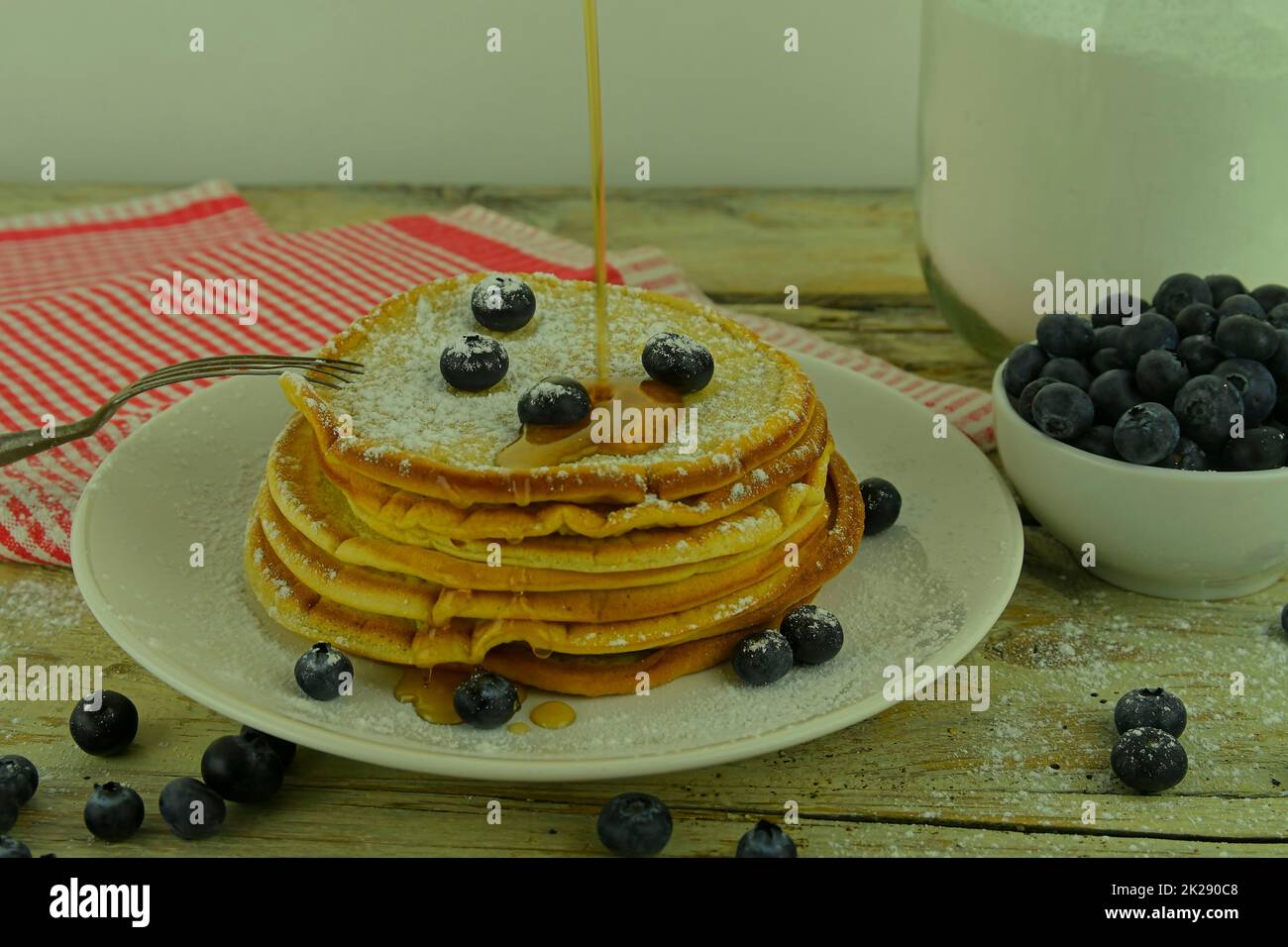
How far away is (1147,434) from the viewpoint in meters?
1.73

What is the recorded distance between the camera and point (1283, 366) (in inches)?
70.1

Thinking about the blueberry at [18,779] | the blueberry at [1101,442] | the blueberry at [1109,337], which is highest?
the blueberry at [1109,337]

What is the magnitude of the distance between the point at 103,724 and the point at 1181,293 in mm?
1486

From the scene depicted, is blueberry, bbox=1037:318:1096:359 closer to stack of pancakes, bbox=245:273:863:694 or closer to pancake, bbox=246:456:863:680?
stack of pancakes, bbox=245:273:863:694

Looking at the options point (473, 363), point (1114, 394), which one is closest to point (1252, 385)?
point (1114, 394)

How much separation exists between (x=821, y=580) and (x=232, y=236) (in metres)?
1.75

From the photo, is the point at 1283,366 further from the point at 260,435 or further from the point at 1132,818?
the point at 260,435

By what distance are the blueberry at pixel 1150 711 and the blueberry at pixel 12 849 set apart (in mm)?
1172

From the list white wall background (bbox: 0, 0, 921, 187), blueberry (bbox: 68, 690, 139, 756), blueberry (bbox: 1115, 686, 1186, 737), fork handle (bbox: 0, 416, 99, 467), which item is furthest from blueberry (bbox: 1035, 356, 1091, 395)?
white wall background (bbox: 0, 0, 921, 187)

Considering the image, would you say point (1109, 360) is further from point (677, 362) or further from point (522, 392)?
point (522, 392)

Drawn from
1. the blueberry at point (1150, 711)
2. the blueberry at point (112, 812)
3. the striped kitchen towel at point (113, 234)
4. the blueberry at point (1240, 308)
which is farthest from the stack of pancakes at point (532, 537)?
the striped kitchen towel at point (113, 234)

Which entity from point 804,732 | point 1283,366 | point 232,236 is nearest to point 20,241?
point 232,236

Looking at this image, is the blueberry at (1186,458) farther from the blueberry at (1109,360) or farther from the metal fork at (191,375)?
the metal fork at (191,375)

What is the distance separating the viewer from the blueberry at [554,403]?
1574 mm
